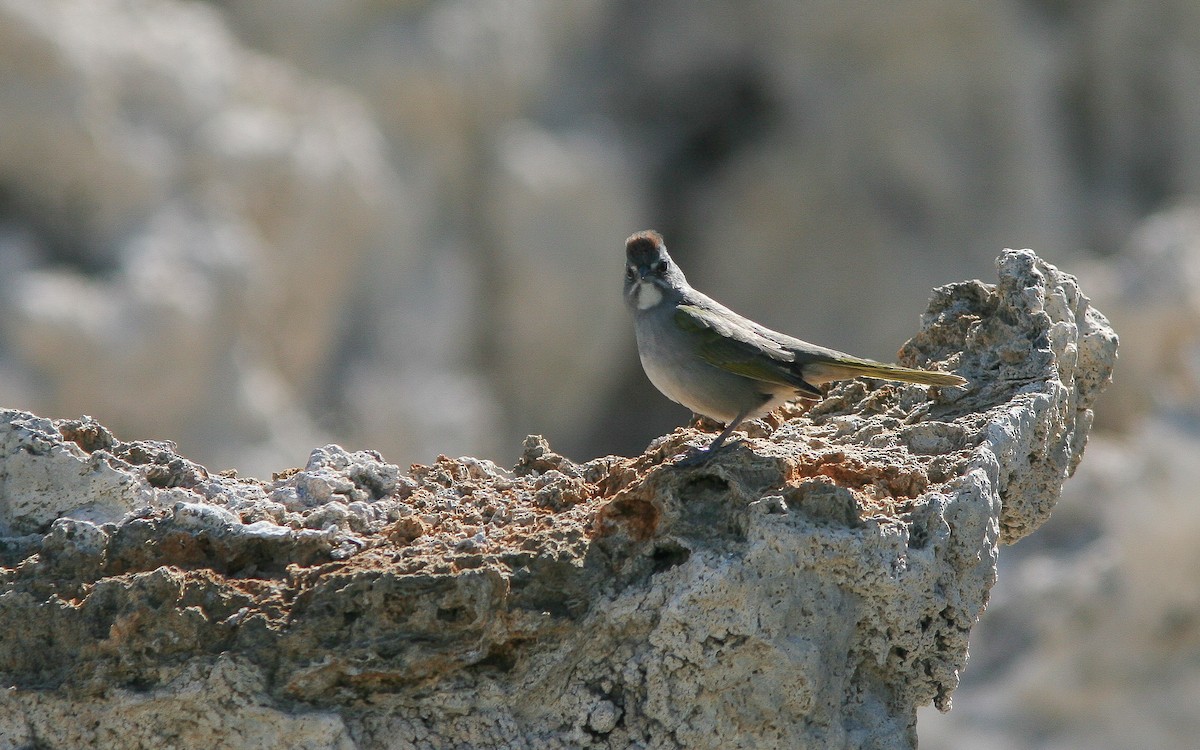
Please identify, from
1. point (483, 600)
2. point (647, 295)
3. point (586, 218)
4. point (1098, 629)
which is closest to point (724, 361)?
point (647, 295)

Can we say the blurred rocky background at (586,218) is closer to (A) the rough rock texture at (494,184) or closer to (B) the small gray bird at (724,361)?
(A) the rough rock texture at (494,184)

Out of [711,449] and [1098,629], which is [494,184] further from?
[711,449]

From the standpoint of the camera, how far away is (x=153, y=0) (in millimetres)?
18750

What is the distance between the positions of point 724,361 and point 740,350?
0.26 feet

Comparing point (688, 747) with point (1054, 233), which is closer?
point (688, 747)

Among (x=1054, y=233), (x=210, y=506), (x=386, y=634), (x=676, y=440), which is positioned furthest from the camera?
(x=1054, y=233)

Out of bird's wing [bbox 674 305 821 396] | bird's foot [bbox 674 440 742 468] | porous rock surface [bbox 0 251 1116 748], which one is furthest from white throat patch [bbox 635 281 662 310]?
porous rock surface [bbox 0 251 1116 748]

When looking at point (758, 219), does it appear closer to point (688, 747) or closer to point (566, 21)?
point (566, 21)

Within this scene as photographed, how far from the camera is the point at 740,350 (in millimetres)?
6355

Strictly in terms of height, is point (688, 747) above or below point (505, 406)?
below

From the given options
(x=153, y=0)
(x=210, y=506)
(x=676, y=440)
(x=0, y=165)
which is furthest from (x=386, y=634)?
(x=153, y=0)

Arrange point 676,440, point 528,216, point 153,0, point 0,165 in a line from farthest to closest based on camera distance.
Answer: point 528,216 < point 153,0 < point 0,165 < point 676,440

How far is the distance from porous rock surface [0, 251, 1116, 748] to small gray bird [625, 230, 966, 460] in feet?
2.12

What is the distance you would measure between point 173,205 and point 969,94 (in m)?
10.6
